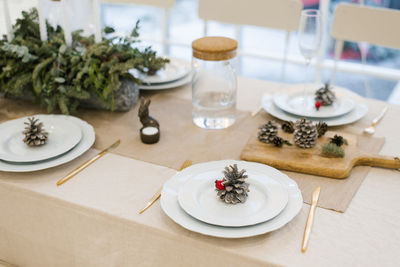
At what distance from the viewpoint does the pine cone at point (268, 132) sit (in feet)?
3.77

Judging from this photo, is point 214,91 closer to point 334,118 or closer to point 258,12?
point 334,118

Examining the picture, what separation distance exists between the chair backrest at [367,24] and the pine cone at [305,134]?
76 centimetres

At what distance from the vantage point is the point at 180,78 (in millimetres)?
1570

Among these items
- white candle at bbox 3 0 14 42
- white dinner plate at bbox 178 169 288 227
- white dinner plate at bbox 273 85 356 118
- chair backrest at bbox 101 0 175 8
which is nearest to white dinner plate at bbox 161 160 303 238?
white dinner plate at bbox 178 169 288 227

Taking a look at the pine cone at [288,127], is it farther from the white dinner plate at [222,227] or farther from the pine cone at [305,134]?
the white dinner plate at [222,227]

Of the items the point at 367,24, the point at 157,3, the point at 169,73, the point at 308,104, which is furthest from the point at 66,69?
the point at 367,24

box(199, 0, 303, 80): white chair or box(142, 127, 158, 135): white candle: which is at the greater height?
box(199, 0, 303, 80): white chair

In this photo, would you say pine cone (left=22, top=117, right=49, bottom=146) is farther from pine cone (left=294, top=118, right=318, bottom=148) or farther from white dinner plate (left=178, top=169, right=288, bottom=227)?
pine cone (left=294, top=118, right=318, bottom=148)

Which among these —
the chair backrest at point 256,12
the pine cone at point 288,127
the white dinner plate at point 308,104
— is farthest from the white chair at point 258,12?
the pine cone at point 288,127

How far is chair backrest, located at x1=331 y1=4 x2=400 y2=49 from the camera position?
1.66m

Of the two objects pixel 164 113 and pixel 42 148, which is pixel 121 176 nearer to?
pixel 42 148

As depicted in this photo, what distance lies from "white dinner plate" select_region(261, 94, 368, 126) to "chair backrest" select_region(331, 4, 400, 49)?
Answer: 449 mm

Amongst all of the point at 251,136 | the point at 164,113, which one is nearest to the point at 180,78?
the point at 164,113

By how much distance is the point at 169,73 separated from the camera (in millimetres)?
1591
